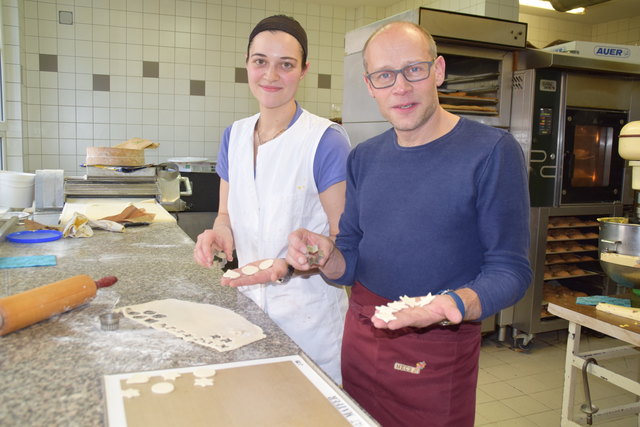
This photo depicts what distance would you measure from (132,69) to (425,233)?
519 centimetres

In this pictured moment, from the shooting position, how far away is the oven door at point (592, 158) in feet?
12.2

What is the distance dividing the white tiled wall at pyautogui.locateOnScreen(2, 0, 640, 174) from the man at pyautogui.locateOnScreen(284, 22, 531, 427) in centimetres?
406

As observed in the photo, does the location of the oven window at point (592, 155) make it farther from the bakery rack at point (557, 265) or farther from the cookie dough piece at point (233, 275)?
the cookie dough piece at point (233, 275)

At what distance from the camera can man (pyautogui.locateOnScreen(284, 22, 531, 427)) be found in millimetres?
1182

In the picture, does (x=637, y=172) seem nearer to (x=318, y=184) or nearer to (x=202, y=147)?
(x=318, y=184)

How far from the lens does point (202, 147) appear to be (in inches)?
236

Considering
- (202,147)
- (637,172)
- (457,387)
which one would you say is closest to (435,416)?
(457,387)

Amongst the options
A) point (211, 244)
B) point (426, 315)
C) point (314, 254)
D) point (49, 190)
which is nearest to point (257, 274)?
point (314, 254)

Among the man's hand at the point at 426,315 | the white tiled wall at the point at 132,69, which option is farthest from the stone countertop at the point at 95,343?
the white tiled wall at the point at 132,69

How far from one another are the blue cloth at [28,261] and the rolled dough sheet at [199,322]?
0.61 metres

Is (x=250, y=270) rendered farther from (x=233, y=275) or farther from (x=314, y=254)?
(x=314, y=254)

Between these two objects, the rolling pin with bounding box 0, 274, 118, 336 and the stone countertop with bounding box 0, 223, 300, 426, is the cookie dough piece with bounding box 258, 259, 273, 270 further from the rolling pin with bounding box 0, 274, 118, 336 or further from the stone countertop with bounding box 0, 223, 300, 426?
the rolling pin with bounding box 0, 274, 118, 336

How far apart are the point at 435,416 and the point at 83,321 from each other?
90 cm

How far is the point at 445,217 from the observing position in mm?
1241
